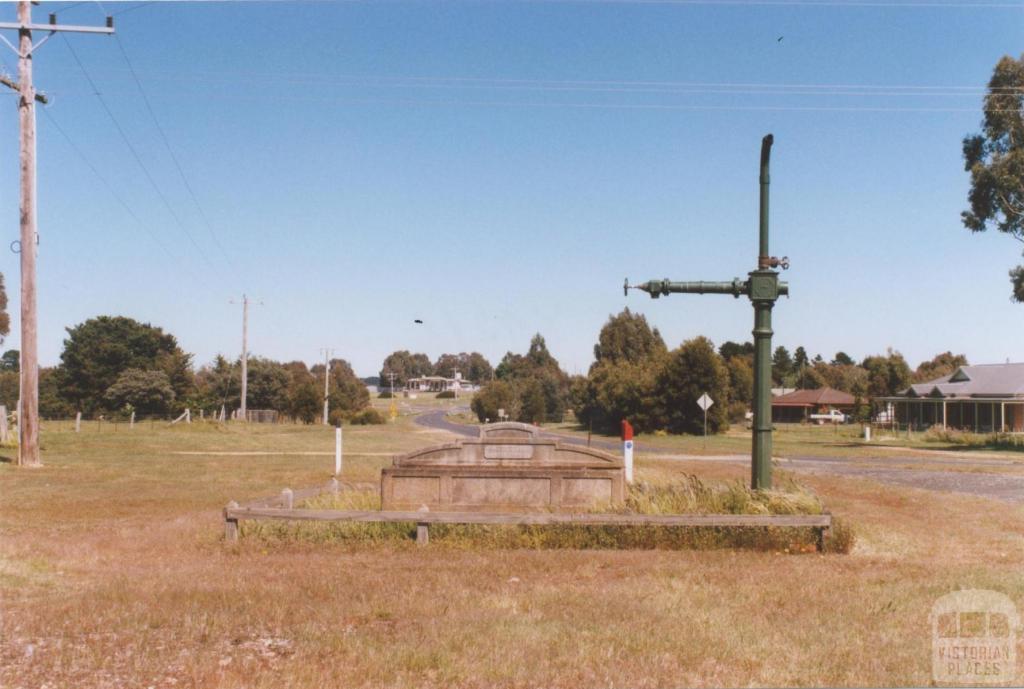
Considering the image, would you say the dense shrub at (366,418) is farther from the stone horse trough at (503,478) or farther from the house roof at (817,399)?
the stone horse trough at (503,478)

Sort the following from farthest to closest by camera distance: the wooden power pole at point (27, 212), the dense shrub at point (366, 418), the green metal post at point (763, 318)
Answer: the dense shrub at point (366, 418) < the wooden power pole at point (27, 212) < the green metal post at point (763, 318)

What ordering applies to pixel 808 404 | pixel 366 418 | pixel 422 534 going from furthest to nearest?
pixel 808 404 < pixel 366 418 < pixel 422 534

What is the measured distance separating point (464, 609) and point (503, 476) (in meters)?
6.06

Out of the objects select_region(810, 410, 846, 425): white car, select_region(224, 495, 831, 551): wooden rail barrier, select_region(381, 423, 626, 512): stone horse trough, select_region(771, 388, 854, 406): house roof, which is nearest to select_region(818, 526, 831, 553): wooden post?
select_region(224, 495, 831, 551): wooden rail barrier

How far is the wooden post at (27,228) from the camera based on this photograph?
22391 mm

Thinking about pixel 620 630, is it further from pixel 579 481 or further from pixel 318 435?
pixel 318 435

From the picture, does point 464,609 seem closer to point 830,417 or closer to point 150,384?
point 150,384

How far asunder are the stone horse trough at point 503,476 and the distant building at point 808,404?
271 feet

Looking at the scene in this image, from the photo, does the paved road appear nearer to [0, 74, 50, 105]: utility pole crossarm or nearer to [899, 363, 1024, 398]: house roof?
[0, 74, 50, 105]: utility pole crossarm

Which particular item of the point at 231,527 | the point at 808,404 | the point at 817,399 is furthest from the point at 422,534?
the point at 817,399

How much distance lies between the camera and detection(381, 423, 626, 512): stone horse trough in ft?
42.7

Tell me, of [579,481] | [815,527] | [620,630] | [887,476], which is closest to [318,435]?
[887,476]

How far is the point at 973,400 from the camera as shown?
178 feet

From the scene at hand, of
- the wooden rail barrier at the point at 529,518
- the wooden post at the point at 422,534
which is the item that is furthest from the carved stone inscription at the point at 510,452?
the wooden post at the point at 422,534
